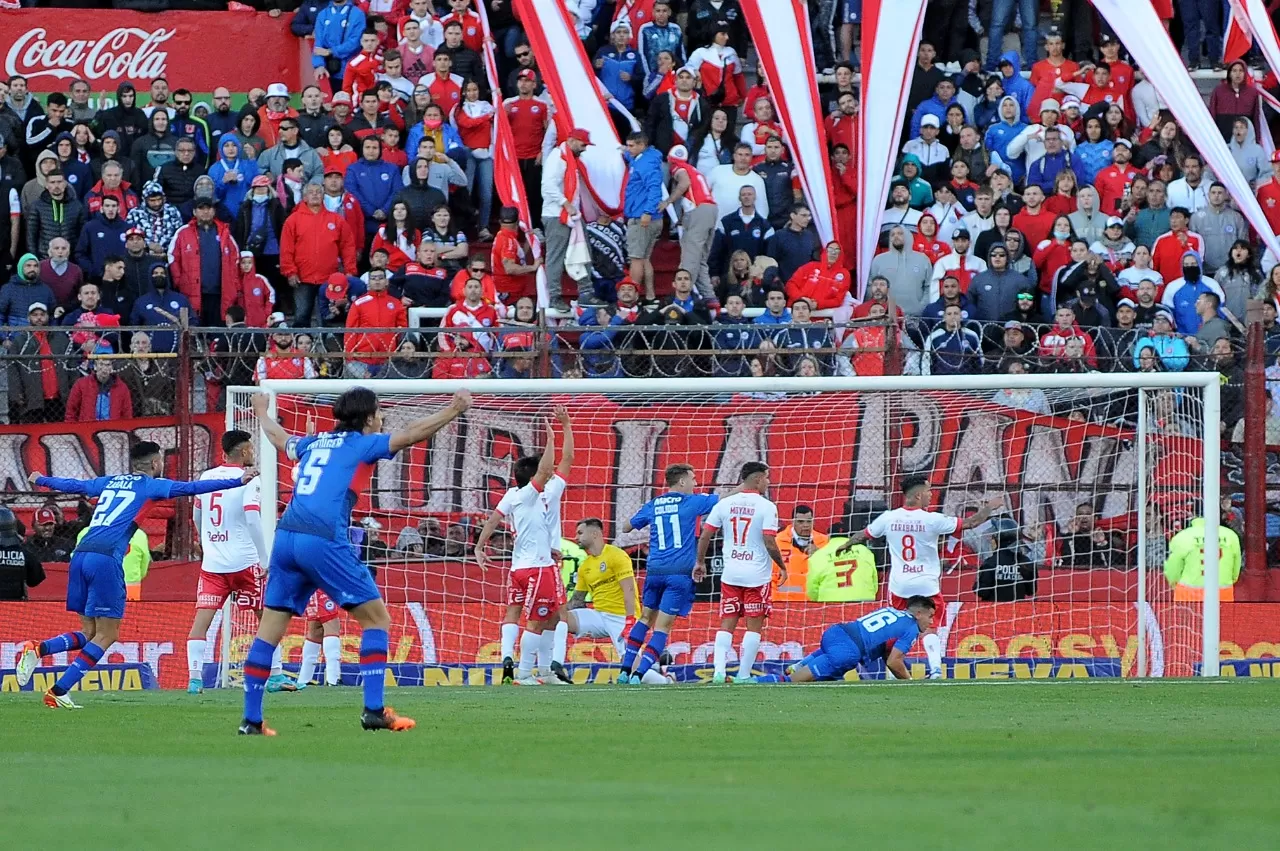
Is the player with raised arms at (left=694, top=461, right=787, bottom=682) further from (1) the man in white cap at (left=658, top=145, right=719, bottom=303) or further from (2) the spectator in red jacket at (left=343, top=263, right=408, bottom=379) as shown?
(1) the man in white cap at (left=658, top=145, right=719, bottom=303)

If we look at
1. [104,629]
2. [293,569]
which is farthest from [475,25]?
[293,569]

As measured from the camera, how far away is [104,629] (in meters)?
14.5

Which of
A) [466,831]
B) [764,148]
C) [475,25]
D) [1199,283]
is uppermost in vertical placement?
[475,25]

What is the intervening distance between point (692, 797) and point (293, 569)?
3.51m

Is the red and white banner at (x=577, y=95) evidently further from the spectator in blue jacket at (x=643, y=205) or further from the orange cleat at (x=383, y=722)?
the orange cleat at (x=383, y=722)

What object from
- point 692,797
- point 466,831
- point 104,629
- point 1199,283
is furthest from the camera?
point 1199,283

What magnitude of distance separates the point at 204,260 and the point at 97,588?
7.16 m

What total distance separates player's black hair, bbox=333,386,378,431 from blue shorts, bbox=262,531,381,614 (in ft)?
2.04

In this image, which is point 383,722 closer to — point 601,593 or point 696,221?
point 601,593

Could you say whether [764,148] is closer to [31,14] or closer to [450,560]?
[450,560]

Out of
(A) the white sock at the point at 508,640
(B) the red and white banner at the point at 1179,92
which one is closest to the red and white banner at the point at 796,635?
(A) the white sock at the point at 508,640

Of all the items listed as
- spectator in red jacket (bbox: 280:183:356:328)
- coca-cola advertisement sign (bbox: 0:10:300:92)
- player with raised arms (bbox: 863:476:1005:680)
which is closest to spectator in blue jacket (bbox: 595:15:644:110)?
spectator in red jacket (bbox: 280:183:356:328)

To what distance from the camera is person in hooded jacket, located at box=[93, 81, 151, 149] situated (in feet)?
72.6

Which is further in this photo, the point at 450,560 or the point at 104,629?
the point at 450,560
